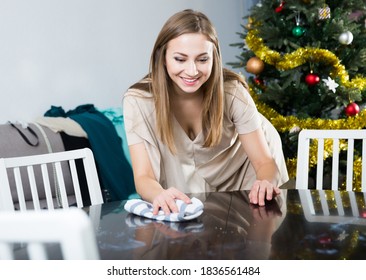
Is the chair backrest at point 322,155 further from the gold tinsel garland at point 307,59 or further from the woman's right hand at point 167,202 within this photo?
the gold tinsel garland at point 307,59

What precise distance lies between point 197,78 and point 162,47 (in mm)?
185

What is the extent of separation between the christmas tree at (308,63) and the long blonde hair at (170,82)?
152cm

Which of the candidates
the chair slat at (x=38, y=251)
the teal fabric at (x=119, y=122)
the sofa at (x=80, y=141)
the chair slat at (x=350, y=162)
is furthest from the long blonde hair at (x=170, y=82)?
the teal fabric at (x=119, y=122)

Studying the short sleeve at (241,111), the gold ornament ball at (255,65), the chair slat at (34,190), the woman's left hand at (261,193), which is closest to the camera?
the woman's left hand at (261,193)

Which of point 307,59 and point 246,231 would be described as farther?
point 307,59

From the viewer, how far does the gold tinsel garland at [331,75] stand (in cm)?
341

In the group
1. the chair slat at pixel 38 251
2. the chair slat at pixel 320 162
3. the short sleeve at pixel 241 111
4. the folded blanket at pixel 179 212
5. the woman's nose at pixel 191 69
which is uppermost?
the woman's nose at pixel 191 69

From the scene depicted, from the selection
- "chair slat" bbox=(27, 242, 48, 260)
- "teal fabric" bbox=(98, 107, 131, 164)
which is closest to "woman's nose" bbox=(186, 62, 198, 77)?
"chair slat" bbox=(27, 242, 48, 260)

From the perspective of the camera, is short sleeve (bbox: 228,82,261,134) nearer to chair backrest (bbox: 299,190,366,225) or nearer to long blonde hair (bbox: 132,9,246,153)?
long blonde hair (bbox: 132,9,246,153)

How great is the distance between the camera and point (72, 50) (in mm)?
4270

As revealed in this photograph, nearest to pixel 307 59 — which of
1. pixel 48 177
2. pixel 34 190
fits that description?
pixel 48 177

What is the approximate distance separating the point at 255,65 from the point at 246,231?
2.47 m

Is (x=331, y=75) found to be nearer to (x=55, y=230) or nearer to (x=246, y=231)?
(x=246, y=231)

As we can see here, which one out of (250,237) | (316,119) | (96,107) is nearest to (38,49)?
(96,107)
